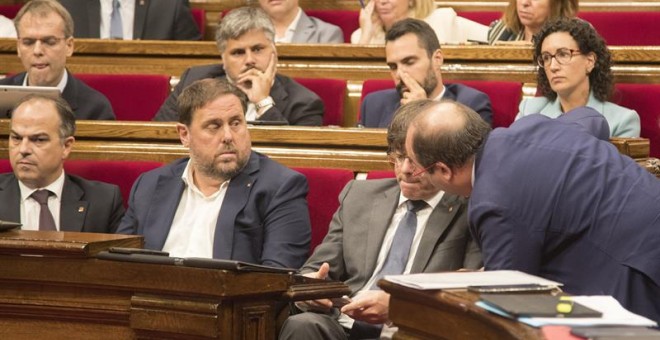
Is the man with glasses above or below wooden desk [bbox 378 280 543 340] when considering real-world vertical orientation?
above

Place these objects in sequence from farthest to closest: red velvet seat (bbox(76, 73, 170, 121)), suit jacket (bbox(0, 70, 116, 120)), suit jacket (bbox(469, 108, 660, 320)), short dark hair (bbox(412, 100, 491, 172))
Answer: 1. red velvet seat (bbox(76, 73, 170, 121))
2. suit jacket (bbox(0, 70, 116, 120))
3. short dark hair (bbox(412, 100, 491, 172))
4. suit jacket (bbox(469, 108, 660, 320))

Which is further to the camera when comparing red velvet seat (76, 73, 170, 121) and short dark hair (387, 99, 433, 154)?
red velvet seat (76, 73, 170, 121)

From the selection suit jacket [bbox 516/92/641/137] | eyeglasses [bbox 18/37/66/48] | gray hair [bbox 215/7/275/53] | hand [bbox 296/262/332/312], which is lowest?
→ hand [bbox 296/262/332/312]

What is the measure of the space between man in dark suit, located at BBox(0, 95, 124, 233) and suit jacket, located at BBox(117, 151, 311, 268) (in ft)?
0.29

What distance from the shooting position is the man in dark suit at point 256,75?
9.07 ft

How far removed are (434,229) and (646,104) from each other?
2.91 ft

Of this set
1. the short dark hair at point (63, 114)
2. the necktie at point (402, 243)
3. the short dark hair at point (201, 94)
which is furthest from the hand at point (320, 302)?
the short dark hair at point (63, 114)

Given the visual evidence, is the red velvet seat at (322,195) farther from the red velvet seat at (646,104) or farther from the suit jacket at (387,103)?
the red velvet seat at (646,104)

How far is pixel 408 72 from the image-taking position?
8.84 feet

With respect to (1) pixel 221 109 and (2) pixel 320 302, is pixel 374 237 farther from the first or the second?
(1) pixel 221 109

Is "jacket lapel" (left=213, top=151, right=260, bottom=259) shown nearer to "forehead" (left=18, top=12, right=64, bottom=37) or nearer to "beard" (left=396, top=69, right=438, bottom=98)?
"beard" (left=396, top=69, right=438, bottom=98)

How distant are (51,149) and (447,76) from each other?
1.08 meters

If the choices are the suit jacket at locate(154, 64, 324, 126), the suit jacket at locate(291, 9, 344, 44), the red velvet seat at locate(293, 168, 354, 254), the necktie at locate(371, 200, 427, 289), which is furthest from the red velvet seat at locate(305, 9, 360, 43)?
the necktie at locate(371, 200, 427, 289)

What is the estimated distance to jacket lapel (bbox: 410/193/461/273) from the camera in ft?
6.41
